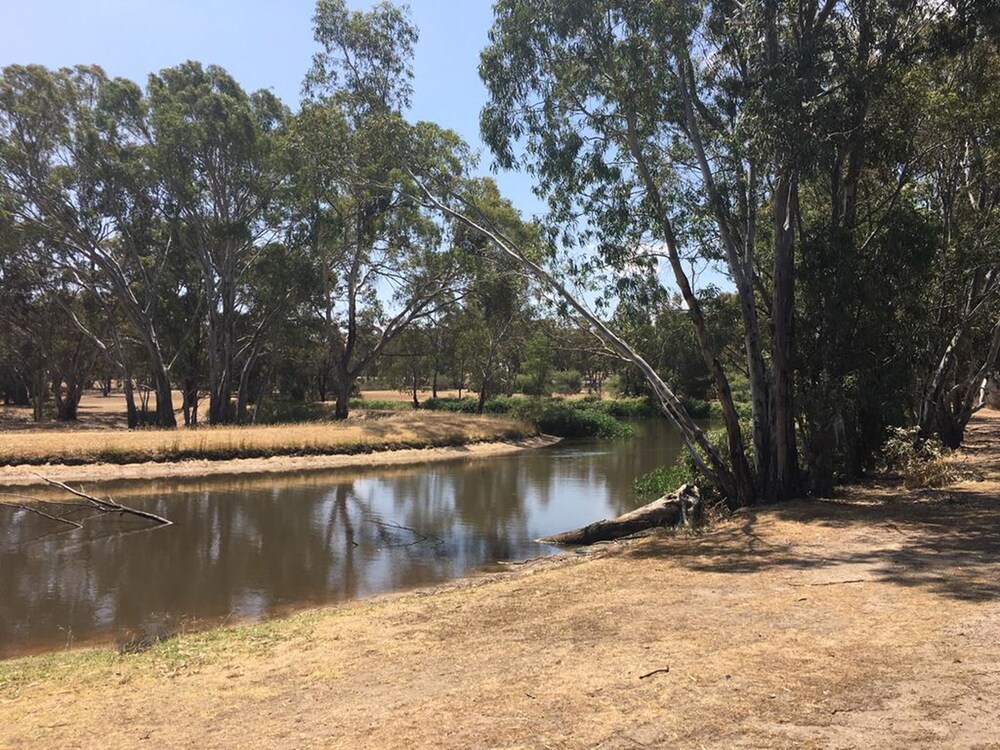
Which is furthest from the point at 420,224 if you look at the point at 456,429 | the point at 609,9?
the point at 609,9

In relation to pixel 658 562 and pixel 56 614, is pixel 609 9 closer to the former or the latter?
pixel 658 562

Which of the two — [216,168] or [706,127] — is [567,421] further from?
[706,127]

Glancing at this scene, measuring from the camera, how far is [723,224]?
13.0m

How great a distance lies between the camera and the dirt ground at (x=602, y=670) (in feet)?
13.8

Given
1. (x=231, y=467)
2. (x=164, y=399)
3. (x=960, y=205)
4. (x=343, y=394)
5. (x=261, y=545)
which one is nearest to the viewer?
(x=261, y=545)

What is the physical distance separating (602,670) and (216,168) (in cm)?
3204

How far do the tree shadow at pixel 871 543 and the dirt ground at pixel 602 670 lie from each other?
6 cm

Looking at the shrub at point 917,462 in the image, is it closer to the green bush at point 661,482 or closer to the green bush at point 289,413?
the green bush at point 661,482

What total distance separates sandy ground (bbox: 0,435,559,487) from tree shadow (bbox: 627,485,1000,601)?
731 inches

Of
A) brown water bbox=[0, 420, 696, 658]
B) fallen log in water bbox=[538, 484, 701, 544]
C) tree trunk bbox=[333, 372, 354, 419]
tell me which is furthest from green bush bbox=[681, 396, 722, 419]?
fallen log in water bbox=[538, 484, 701, 544]

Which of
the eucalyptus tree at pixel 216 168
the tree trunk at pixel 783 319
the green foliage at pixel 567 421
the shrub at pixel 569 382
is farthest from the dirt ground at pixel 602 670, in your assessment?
the shrub at pixel 569 382

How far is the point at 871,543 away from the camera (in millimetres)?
9547

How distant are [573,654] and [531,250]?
11.7 metres

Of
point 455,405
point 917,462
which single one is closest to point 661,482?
point 917,462
